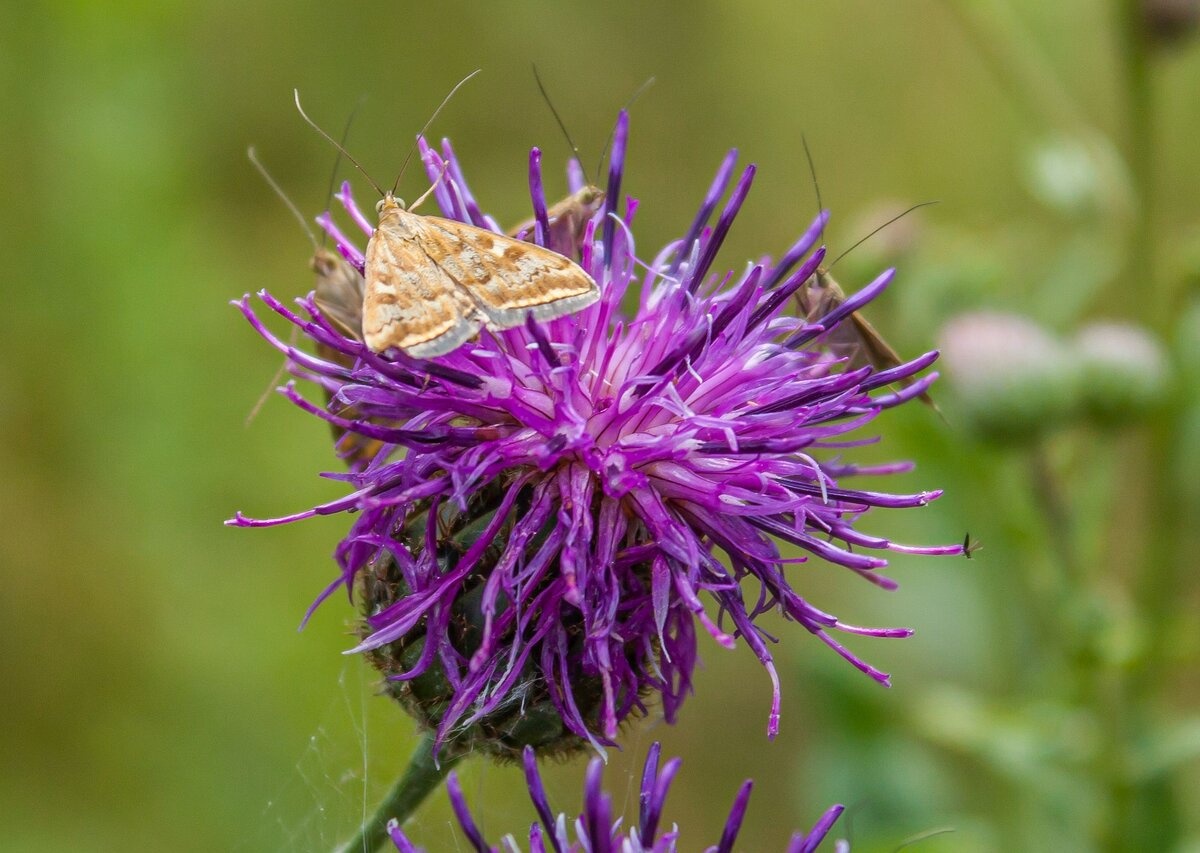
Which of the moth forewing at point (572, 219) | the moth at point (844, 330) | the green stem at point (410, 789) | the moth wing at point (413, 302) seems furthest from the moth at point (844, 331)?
the green stem at point (410, 789)

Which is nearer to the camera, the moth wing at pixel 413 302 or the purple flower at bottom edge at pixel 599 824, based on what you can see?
the purple flower at bottom edge at pixel 599 824

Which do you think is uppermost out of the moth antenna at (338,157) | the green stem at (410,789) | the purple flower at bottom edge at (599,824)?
the moth antenna at (338,157)

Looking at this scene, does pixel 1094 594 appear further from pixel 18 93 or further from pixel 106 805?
pixel 18 93

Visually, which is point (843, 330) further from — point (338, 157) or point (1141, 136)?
point (1141, 136)

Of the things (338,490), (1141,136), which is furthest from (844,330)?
(338,490)

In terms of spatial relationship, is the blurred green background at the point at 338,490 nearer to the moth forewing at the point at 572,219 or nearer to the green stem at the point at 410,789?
the green stem at the point at 410,789

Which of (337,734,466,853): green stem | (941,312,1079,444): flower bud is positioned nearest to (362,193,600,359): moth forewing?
(337,734,466,853): green stem

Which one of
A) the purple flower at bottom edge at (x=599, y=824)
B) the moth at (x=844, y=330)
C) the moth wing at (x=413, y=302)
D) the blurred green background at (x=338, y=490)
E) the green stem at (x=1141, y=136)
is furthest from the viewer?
the green stem at (x=1141, y=136)
